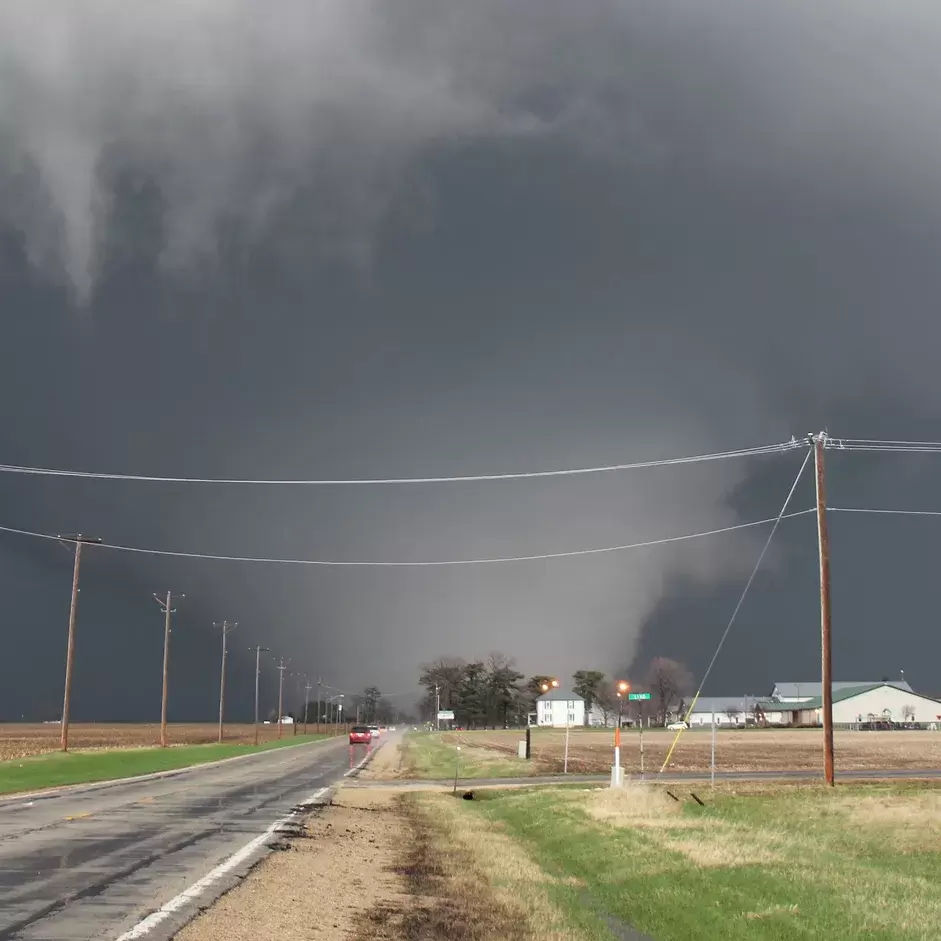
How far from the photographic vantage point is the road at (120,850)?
12.3 meters

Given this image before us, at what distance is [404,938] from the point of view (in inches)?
463

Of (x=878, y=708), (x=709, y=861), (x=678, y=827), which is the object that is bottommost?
(x=878, y=708)

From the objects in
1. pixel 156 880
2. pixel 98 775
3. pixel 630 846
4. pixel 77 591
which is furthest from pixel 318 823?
pixel 77 591

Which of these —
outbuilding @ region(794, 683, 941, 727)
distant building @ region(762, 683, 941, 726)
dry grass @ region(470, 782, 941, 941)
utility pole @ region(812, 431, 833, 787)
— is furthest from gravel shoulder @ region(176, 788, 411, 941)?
outbuilding @ region(794, 683, 941, 727)

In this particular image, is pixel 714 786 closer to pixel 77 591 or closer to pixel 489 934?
pixel 489 934

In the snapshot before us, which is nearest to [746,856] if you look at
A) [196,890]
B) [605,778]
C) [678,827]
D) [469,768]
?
[678,827]

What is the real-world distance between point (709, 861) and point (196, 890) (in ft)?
27.2

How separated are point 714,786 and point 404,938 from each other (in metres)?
25.6

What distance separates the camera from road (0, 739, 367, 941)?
40.2 ft

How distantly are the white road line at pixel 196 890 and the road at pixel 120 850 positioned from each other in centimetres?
5

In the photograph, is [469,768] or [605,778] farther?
[469,768]

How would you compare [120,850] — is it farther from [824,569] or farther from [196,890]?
[824,569]

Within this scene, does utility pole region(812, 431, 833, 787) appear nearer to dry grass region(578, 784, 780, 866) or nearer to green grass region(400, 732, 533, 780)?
dry grass region(578, 784, 780, 866)

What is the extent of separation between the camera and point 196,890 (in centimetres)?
1416
